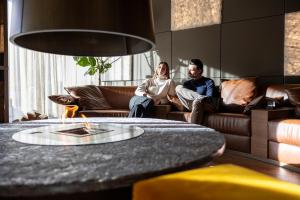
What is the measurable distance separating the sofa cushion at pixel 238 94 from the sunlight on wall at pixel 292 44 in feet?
1.53

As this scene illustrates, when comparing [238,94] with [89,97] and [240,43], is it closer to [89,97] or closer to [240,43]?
[240,43]

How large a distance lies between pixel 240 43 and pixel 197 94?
113cm

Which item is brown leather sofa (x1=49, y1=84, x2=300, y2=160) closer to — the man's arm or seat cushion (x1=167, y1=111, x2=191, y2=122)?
seat cushion (x1=167, y1=111, x2=191, y2=122)

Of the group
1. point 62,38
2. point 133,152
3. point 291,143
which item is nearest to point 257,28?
point 291,143

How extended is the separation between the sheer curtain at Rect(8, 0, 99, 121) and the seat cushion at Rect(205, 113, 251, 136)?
324cm

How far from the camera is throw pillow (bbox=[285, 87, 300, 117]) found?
117 inches

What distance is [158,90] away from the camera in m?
3.99

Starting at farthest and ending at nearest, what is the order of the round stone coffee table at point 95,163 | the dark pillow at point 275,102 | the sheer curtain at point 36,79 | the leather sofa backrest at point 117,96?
the sheer curtain at point 36,79
the leather sofa backrest at point 117,96
the dark pillow at point 275,102
the round stone coffee table at point 95,163

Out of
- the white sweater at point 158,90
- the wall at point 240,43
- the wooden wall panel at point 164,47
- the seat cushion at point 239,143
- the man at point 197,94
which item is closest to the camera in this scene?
the seat cushion at point 239,143

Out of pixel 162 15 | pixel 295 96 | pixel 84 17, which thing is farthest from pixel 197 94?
pixel 84 17

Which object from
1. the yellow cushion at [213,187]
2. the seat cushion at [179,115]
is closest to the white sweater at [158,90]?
the seat cushion at [179,115]

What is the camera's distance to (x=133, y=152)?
1.05 m

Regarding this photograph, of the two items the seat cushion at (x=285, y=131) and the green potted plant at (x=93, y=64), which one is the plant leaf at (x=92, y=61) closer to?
the green potted plant at (x=93, y=64)

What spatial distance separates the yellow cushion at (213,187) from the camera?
79cm
